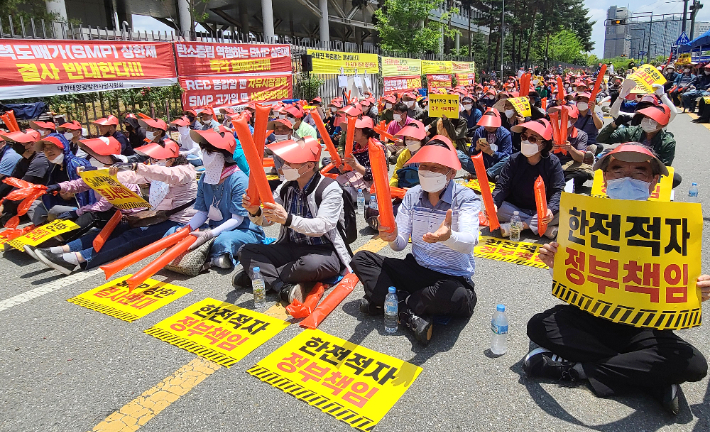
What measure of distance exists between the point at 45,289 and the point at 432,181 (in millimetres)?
4024

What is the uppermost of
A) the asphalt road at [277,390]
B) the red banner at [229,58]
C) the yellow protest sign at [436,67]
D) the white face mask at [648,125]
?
the yellow protest sign at [436,67]

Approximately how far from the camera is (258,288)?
406 centimetres

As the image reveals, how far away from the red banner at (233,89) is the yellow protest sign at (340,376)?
10820mm

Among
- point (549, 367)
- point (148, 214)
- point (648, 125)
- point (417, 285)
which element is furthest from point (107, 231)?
point (648, 125)

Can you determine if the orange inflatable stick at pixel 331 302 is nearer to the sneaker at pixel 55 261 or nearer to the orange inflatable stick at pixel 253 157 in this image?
the orange inflatable stick at pixel 253 157

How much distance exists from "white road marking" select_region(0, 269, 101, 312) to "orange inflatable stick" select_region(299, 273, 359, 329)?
2.76 m

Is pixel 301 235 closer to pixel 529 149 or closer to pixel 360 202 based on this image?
pixel 529 149

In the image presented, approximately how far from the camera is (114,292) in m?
4.43

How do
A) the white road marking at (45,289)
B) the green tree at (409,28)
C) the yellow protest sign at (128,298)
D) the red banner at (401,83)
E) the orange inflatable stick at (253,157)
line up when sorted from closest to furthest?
1. the orange inflatable stick at (253,157)
2. the yellow protest sign at (128,298)
3. the white road marking at (45,289)
4. the red banner at (401,83)
5. the green tree at (409,28)

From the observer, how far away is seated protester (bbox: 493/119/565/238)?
5.39m

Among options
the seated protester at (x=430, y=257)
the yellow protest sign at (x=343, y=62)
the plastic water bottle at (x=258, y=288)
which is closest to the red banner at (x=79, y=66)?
the yellow protest sign at (x=343, y=62)

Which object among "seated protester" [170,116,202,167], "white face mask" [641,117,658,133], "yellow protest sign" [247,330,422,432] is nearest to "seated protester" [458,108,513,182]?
Answer: "white face mask" [641,117,658,133]

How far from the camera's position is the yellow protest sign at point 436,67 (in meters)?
26.7

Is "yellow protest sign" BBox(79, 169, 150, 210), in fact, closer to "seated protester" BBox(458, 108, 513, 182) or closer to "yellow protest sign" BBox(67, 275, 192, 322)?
"yellow protest sign" BBox(67, 275, 192, 322)
